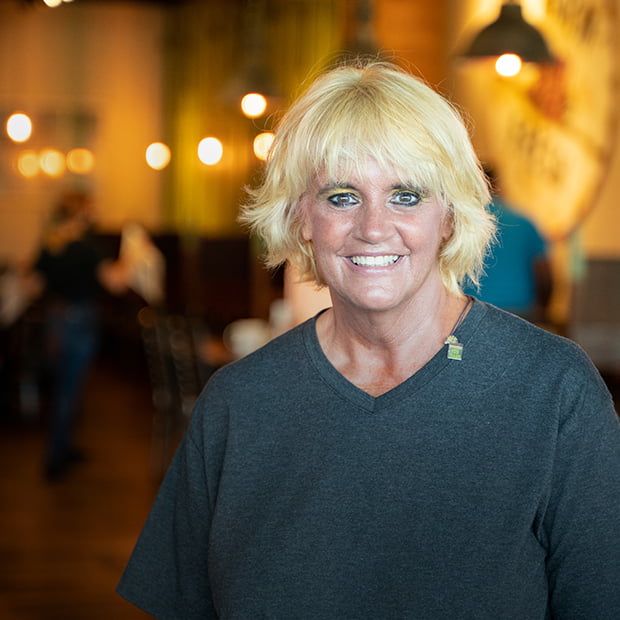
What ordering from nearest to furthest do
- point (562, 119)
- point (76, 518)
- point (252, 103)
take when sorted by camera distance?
point (76, 518)
point (562, 119)
point (252, 103)

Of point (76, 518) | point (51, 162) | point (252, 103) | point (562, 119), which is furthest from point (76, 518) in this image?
point (51, 162)

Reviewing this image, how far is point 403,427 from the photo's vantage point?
160 centimetres

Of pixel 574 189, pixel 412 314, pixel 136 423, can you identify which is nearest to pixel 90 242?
pixel 136 423

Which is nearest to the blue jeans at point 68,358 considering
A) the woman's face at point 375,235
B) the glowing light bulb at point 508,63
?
the glowing light bulb at point 508,63

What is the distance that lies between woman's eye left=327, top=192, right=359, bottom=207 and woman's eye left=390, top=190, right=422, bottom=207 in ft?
0.20

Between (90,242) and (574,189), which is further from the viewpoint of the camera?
(90,242)

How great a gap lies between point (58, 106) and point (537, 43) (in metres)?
10.3

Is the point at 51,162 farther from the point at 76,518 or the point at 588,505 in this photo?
the point at 588,505

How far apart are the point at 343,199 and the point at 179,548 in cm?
68

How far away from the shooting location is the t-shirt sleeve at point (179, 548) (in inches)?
70.1

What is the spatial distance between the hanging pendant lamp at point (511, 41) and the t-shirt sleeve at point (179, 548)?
2.96 meters

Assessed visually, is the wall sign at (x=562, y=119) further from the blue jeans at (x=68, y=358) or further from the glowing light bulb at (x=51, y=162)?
the glowing light bulb at (x=51, y=162)

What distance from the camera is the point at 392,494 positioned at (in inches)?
62.5

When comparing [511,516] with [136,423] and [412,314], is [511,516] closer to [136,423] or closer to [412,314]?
[412,314]
